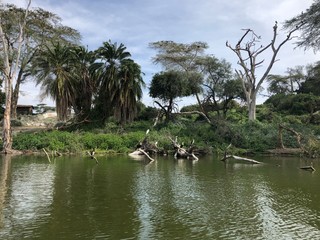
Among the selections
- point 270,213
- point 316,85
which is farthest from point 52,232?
point 316,85

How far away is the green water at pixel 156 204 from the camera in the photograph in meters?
9.62

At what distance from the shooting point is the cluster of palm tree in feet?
125

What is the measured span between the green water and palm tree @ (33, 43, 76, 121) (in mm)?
17535

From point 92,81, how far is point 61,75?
3.67m

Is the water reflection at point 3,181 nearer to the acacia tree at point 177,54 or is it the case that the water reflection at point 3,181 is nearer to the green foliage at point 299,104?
the acacia tree at point 177,54

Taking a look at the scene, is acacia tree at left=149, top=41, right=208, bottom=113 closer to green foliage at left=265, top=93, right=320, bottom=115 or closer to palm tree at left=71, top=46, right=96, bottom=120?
palm tree at left=71, top=46, right=96, bottom=120

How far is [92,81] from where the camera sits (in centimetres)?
4028

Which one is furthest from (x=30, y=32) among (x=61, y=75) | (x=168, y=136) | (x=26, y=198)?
(x=26, y=198)

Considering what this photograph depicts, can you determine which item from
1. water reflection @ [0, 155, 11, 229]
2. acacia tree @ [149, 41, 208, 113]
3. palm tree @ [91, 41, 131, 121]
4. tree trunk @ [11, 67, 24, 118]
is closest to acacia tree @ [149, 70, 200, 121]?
acacia tree @ [149, 41, 208, 113]

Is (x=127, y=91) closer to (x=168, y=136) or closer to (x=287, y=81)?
(x=168, y=136)

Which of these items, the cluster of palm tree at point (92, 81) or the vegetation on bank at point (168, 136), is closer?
the vegetation on bank at point (168, 136)

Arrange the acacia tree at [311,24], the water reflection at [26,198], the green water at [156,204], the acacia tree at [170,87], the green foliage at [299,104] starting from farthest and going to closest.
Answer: the green foliage at [299,104], the acacia tree at [170,87], the acacia tree at [311,24], the water reflection at [26,198], the green water at [156,204]

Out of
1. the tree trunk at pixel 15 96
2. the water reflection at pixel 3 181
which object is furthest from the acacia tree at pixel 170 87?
the water reflection at pixel 3 181

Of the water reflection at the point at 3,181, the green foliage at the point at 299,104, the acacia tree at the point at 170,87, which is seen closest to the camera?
the water reflection at the point at 3,181
